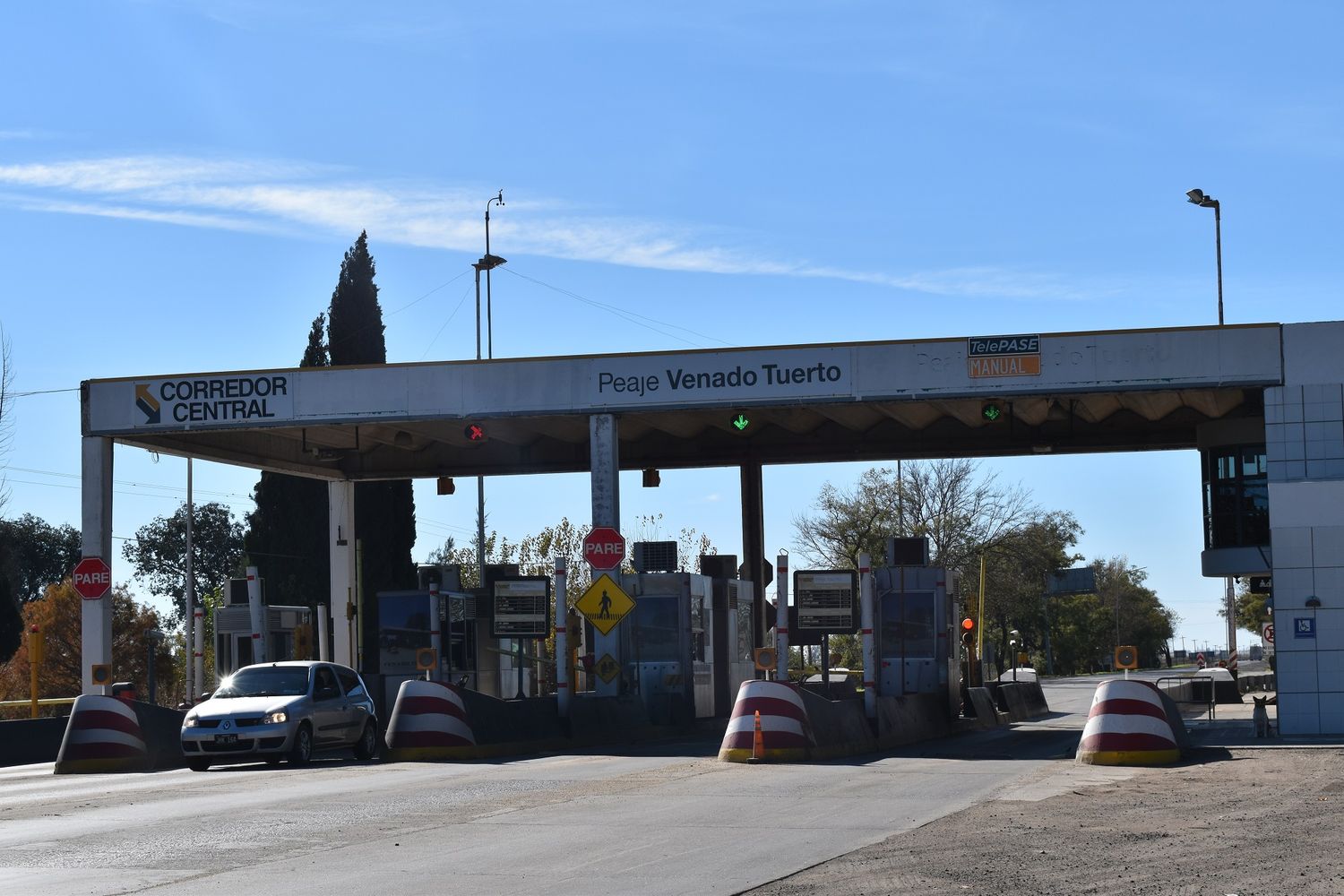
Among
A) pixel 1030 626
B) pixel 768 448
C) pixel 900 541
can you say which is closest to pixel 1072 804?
pixel 900 541

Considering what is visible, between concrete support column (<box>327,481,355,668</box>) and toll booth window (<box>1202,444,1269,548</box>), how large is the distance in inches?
709

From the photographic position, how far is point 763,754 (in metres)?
19.9

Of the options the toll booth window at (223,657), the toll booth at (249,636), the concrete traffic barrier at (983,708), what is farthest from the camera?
the toll booth window at (223,657)

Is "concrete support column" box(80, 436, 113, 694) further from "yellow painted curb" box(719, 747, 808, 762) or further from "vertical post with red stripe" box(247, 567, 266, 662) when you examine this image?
"yellow painted curb" box(719, 747, 808, 762)

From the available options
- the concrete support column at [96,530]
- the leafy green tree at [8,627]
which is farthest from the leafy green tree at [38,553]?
the concrete support column at [96,530]

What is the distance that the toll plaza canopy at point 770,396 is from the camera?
84.9 ft

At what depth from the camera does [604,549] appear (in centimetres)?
2694

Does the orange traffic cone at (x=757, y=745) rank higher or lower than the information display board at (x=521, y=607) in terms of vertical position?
lower

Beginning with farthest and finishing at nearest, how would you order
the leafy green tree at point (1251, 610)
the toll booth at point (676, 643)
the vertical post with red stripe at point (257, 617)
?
1. the leafy green tree at point (1251, 610)
2. the toll booth at point (676, 643)
3. the vertical post with red stripe at point (257, 617)

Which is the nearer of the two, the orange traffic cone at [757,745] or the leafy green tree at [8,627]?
the orange traffic cone at [757,745]

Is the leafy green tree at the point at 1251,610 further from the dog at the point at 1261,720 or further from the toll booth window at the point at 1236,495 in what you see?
the dog at the point at 1261,720

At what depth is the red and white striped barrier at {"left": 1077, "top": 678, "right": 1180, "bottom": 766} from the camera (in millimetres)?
19141

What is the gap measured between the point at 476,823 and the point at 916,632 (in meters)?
17.9

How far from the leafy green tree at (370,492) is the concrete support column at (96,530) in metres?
26.4
